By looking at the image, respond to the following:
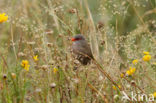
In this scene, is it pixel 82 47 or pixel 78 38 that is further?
pixel 82 47

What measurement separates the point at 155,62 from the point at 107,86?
0.64 meters

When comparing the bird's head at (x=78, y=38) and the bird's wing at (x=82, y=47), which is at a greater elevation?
the bird's head at (x=78, y=38)

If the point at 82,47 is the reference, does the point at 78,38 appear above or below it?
above

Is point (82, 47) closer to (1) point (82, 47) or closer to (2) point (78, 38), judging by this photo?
(1) point (82, 47)

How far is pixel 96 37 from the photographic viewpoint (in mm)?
3016

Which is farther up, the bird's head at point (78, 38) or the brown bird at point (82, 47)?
the bird's head at point (78, 38)

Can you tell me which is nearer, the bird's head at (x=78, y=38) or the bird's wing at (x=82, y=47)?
the bird's head at (x=78, y=38)

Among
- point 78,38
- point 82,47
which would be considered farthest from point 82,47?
point 78,38

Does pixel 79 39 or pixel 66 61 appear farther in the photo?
pixel 79 39

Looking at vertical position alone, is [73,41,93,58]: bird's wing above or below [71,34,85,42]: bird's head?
below

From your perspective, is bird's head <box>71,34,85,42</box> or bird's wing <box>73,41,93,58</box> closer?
bird's head <box>71,34,85,42</box>

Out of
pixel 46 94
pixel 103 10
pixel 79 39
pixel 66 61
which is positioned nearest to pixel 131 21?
pixel 79 39

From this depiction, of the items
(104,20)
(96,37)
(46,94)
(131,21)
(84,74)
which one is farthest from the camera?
(131,21)

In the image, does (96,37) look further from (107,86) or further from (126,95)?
(126,95)
